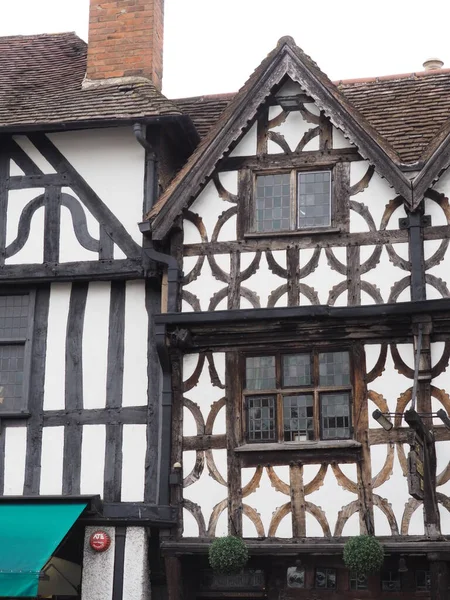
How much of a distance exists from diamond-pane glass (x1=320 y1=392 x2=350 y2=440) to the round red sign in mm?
2864

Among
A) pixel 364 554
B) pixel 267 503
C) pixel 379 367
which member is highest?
pixel 379 367

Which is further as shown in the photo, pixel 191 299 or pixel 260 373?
pixel 191 299

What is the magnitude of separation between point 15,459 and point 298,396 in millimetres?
3617

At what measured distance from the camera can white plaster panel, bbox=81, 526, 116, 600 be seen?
48.2 ft

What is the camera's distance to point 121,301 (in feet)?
51.5

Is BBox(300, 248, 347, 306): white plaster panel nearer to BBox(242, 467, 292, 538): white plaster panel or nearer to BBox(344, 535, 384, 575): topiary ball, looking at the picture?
BBox(242, 467, 292, 538): white plaster panel

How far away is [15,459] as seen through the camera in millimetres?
15383

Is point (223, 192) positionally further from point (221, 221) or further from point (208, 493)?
point (208, 493)

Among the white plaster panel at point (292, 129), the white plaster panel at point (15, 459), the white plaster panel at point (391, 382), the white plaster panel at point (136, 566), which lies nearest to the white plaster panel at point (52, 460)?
the white plaster panel at point (15, 459)

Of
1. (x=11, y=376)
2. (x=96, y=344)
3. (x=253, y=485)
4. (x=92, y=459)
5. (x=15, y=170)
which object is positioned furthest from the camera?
(x=15, y=170)

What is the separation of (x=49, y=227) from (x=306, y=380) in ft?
12.8

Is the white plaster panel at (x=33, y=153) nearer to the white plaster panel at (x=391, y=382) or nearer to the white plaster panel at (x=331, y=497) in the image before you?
the white plaster panel at (x=391, y=382)

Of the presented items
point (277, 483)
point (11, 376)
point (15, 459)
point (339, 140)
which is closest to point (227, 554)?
point (277, 483)

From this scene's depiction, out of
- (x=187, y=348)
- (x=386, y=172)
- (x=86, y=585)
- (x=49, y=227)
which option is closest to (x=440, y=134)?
(x=386, y=172)
